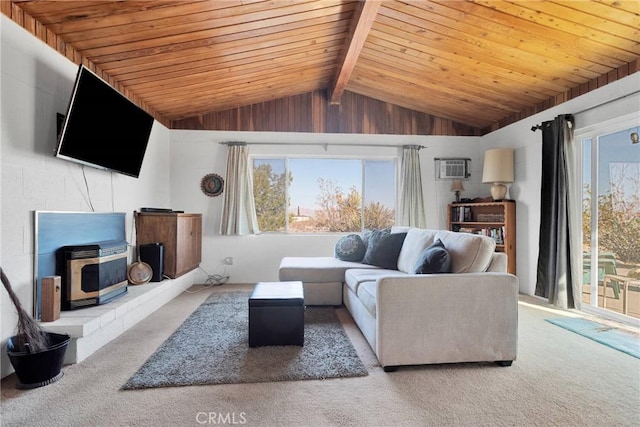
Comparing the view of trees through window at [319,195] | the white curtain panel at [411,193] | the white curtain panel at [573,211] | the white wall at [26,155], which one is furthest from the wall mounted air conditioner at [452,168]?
the white wall at [26,155]

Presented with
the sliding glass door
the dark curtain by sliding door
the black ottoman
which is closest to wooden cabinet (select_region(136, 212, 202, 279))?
the black ottoman

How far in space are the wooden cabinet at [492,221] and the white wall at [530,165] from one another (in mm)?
105

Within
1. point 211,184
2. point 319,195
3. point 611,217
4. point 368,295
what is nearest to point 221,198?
point 211,184

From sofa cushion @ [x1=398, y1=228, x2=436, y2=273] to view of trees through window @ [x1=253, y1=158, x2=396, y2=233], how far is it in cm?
164

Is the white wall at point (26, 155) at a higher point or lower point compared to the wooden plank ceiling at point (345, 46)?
lower

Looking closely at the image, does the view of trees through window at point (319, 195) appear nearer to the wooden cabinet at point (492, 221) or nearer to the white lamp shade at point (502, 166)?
the wooden cabinet at point (492, 221)

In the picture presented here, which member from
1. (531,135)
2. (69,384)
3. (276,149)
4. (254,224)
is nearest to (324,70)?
(276,149)

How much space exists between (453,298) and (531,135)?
3098 millimetres

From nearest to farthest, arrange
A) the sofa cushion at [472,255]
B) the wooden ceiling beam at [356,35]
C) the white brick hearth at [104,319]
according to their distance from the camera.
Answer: the white brick hearth at [104,319] → the sofa cushion at [472,255] → the wooden ceiling beam at [356,35]

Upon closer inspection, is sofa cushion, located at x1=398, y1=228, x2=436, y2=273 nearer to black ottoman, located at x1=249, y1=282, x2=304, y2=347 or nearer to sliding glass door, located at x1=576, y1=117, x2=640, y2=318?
black ottoman, located at x1=249, y1=282, x2=304, y2=347

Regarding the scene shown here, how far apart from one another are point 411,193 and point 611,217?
230cm

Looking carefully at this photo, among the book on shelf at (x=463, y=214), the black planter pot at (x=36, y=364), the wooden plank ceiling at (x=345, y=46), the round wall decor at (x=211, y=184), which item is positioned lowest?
the black planter pot at (x=36, y=364)

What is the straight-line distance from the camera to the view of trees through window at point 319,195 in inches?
197

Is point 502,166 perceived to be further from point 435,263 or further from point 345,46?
point 435,263
